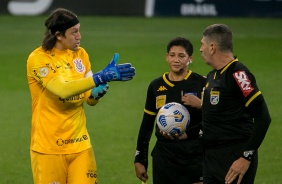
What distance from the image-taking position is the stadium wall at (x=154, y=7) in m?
28.7

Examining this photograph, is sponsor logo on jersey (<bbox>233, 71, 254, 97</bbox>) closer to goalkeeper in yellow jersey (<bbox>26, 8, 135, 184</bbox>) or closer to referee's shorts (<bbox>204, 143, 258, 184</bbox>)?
referee's shorts (<bbox>204, 143, 258, 184</bbox>)

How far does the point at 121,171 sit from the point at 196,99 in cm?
440

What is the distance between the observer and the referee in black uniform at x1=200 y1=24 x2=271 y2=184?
747 cm

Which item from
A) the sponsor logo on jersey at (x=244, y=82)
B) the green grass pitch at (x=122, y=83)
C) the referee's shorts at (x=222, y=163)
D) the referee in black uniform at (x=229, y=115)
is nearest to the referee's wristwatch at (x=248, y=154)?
the referee in black uniform at (x=229, y=115)

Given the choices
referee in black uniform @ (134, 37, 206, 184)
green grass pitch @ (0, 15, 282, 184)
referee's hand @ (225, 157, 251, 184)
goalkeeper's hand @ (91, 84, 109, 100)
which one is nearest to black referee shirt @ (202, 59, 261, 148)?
referee's hand @ (225, 157, 251, 184)

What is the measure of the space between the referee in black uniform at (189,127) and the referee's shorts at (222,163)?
92 cm

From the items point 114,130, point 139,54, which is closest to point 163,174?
point 114,130

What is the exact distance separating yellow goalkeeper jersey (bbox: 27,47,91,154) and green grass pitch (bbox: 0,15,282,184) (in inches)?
147

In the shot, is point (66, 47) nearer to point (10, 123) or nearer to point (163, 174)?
point (163, 174)

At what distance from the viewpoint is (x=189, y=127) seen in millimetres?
8766

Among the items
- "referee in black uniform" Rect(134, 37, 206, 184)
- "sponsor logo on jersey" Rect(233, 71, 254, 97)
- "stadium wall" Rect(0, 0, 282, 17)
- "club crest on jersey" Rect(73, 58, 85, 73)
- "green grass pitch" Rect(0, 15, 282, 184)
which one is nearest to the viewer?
"sponsor logo on jersey" Rect(233, 71, 254, 97)

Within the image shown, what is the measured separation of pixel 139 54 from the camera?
956 inches

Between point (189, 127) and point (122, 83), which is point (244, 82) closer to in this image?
point (189, 127)

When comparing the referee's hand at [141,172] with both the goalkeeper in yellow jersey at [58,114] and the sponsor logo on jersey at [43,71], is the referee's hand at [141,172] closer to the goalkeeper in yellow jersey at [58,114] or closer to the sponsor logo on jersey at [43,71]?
the goalkeeper in yellow jersey at [58,114]
